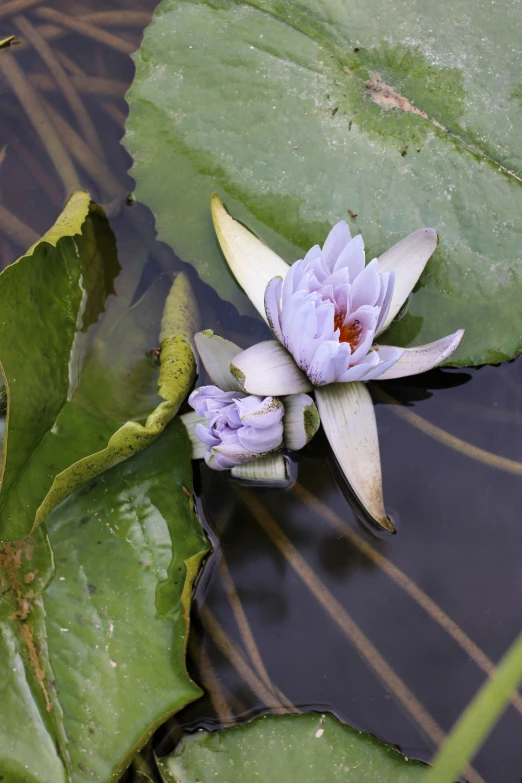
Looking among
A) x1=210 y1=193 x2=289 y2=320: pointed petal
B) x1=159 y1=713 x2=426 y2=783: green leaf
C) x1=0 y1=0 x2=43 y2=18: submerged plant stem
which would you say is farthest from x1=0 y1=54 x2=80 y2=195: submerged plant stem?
x1=159 y1=713 x2=426 y2=783: green leaf

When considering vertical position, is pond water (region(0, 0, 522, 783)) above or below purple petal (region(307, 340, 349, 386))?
below

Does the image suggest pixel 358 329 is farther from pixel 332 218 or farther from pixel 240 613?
pixel 240 613

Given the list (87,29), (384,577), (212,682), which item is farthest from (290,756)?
(87,29)

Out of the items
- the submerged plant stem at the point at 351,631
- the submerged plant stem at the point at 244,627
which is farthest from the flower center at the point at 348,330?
the submerged plant stem at the point at 244,627

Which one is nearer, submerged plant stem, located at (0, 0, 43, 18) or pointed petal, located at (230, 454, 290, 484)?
pointed petal, located at (230, 454, 290, 484)

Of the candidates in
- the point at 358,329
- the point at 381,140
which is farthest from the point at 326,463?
the point at 381,140

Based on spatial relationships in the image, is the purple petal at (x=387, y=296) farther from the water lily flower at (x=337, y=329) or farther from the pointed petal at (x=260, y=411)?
the pointed petal at (x=260, y=411)

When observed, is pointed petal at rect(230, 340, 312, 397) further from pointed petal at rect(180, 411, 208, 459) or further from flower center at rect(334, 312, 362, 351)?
pointed petal at rect(180, 411, 208, 459)
